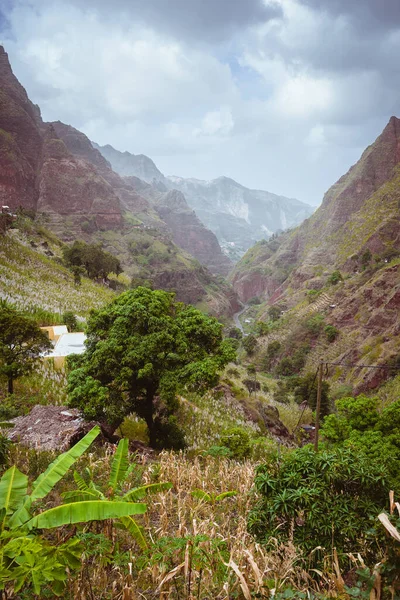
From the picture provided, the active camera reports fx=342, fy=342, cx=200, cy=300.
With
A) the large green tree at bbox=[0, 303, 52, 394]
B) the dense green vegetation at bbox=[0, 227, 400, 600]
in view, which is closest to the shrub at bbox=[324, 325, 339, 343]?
the dense green vegetation at bbox=[0, 227, 400, 600]

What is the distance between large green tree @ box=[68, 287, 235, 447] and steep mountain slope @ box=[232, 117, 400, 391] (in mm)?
33403

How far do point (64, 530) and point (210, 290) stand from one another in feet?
373

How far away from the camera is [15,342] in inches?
560

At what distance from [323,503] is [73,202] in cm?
12023

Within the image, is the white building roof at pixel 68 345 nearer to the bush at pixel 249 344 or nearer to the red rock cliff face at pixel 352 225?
the bush at pixel 249 344

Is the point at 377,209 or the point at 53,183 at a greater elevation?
the point at 53,183

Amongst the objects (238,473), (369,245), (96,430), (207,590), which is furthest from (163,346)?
(369,245)

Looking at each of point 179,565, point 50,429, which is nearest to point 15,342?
point 50,429

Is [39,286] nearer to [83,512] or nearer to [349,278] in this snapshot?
[83,512]

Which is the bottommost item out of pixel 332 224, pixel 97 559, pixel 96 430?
pixel 97 559

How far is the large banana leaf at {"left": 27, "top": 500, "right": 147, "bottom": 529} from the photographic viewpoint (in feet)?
12.2

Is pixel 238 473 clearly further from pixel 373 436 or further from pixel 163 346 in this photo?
pixel 373 436

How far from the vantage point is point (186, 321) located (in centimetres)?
1298

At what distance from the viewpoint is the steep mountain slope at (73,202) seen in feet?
329
